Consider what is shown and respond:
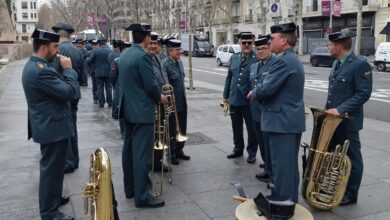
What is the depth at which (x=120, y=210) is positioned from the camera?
4797 millimetres

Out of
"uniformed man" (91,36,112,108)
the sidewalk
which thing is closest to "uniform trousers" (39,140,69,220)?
the sidewalk

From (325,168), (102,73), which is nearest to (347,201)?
(325,168)

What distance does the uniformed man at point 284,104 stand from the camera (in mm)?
4324

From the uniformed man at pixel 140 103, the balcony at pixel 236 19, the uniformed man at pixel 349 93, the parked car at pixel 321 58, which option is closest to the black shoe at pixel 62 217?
the uniformed man at pixel 140 103

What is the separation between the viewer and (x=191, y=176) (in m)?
6.02

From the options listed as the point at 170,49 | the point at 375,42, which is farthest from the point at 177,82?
the point at 375,42

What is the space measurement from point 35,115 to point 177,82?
9.54 ft

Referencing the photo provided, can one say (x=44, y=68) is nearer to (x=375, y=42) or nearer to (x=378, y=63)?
(x=378, y=63)

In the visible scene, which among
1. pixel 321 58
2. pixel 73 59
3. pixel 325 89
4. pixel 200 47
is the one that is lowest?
pixel 325 89

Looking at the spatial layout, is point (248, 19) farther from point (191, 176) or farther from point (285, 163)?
point (285, 163)

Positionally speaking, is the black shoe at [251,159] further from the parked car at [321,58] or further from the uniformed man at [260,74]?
the parked car at [321,58]

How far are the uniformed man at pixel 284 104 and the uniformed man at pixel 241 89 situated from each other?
76.5 inches

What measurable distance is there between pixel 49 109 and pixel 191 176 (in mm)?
2413

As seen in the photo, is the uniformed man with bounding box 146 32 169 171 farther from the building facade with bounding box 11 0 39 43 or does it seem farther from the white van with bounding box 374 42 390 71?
the building facade with bounding box 11 0 39 43
